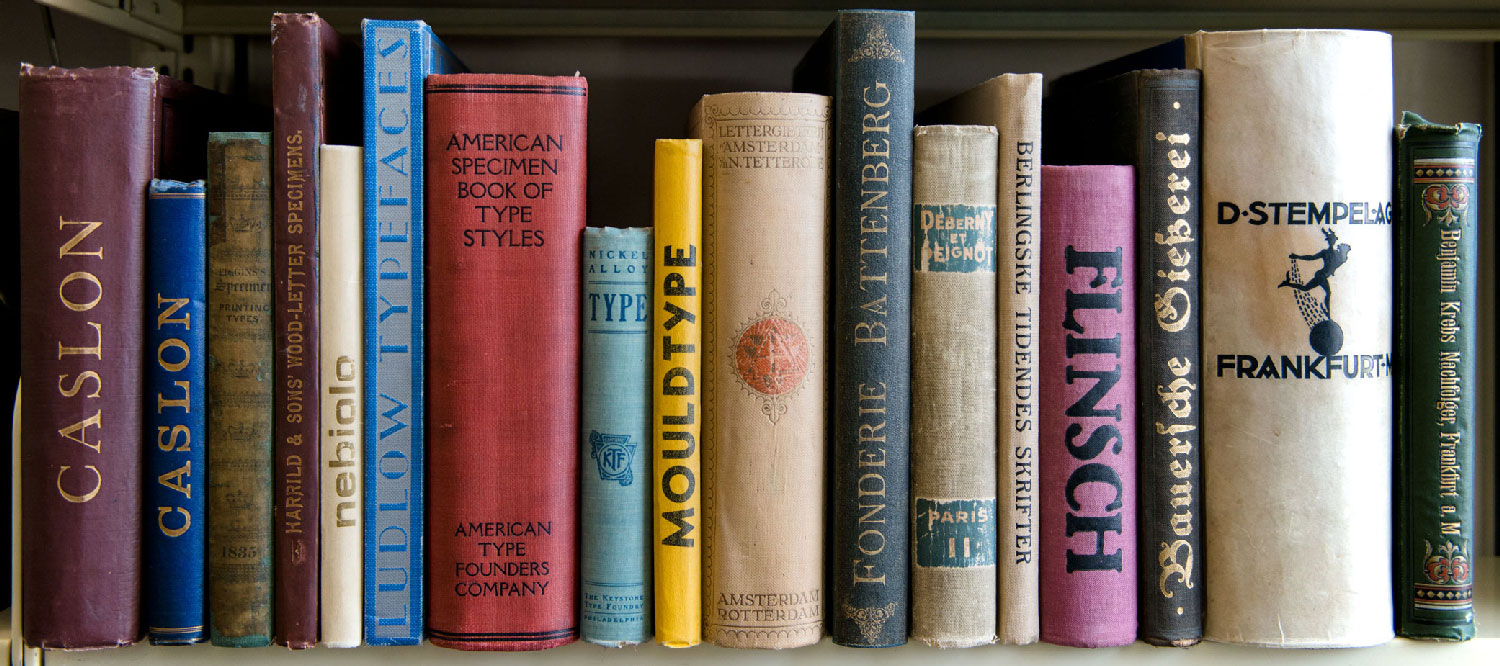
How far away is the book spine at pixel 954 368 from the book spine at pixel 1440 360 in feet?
0.79

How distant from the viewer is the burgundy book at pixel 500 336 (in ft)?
1.72

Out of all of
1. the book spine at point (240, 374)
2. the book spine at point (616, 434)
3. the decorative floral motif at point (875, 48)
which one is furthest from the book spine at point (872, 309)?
the book spine at point (240, 374)

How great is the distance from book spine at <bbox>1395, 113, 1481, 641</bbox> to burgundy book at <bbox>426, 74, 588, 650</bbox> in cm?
47

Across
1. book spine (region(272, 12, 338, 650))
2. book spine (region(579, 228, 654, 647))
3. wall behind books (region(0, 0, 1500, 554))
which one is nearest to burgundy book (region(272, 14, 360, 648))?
book spine (region(272, 12, 338, 650))

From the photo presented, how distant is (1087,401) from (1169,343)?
0.19ft

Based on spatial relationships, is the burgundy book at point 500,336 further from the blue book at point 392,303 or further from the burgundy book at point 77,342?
the burgundy book at point 77,342

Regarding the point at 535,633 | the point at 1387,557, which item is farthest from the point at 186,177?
the point at 1387,557

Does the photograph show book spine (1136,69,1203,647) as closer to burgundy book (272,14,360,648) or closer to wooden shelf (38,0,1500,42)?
wooden shelf (38,0,1500,42)

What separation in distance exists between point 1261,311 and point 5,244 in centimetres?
76

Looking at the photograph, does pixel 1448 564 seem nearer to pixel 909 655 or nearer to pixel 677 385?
pixel 909 655

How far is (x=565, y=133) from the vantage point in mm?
530

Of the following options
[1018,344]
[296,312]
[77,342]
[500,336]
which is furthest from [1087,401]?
[77,342]

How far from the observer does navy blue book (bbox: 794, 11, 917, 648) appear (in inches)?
20.8

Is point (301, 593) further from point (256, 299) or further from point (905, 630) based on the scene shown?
point (905, 630)
